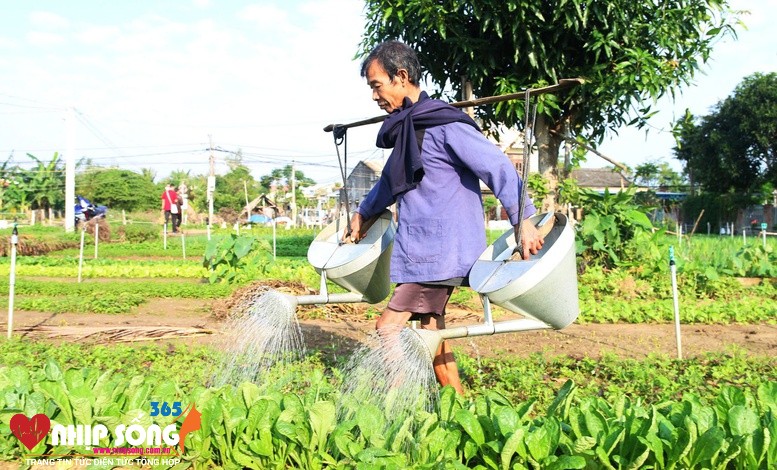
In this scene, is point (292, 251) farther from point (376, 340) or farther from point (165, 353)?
point (376, 340)

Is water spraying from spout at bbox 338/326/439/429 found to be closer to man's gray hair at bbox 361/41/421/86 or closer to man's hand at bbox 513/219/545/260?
man's hand at bbox 513/219/545/260

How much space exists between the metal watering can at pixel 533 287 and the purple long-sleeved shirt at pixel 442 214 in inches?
6.3

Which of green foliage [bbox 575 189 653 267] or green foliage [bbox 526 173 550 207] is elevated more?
green foliage [bbox 526 173 550 207]

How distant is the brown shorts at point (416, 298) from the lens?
2.88 meters

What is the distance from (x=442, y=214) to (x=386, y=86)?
549mm

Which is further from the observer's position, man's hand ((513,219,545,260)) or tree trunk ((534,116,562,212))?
tree trunk ((534,116,562,212))

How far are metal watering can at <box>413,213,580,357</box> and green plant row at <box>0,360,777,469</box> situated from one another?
0.24m

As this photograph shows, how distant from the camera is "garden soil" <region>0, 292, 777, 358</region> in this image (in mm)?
4969

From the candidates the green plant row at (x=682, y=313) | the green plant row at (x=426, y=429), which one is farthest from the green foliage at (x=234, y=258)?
the green plant row at (x=426, y=429)

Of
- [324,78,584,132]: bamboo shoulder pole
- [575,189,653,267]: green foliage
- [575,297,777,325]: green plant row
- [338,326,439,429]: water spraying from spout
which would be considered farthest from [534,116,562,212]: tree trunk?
[338,326,439,429]: water spraying from spout

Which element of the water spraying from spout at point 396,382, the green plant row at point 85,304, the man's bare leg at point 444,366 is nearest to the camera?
the water spraying from spout at point 396,382

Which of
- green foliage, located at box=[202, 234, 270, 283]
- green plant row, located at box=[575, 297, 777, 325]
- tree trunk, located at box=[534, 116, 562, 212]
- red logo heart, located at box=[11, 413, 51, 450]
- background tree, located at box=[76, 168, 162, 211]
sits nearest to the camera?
red logo heart, located at box=[11, 413, 51, 450]

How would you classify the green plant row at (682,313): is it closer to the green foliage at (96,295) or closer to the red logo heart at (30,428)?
the green foliage at (96,295)

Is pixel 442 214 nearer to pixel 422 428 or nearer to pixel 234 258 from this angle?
pixel 422 428
